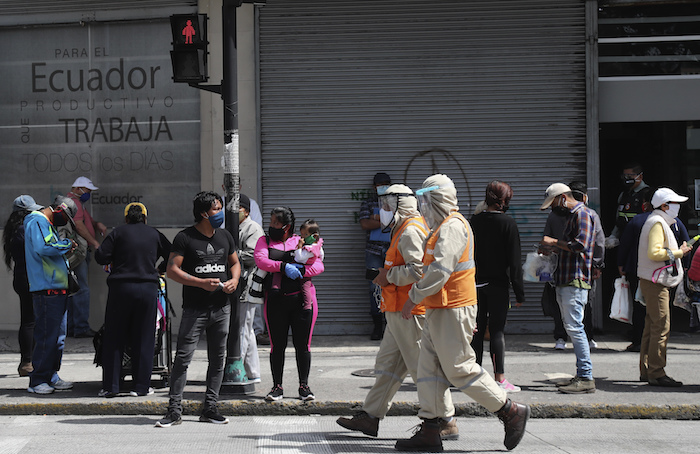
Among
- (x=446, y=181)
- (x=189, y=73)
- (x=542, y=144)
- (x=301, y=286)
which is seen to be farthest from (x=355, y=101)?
(x=446, y=181)

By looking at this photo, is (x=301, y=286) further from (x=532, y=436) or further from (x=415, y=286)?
(x=532, y=436)

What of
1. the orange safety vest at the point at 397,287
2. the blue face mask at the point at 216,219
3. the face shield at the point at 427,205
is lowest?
the orange safety vest at the point at 397,287

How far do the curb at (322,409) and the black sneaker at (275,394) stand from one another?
0.06 meters

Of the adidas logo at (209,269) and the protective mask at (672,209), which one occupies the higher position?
the protective mask at (672,209)

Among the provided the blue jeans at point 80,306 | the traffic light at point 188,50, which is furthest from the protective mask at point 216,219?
the blue jeans at point 80,306

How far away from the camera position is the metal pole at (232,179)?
7.67 metres

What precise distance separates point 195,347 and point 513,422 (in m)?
2.73

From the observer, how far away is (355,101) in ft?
37.4

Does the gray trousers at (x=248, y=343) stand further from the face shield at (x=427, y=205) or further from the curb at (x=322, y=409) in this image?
the face shield at (x=427, y=205)

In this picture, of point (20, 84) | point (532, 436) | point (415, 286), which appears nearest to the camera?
point (415, 286)

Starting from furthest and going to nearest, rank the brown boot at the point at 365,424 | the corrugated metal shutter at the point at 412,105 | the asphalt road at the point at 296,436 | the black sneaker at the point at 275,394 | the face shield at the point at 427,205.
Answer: the corrugated metal shutter at the point at 412,105
the black sneaker at the point at 275,394
the brown boot at the point at 365,424
the face shield at the point at 427,205
the asphalt road at the point at 296,436

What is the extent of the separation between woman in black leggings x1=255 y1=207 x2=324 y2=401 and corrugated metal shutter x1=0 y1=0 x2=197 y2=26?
18.4ft

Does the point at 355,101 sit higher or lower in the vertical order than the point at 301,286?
higher

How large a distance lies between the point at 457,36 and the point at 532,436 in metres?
6.58
